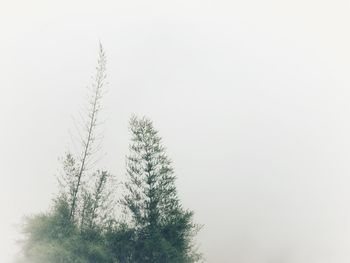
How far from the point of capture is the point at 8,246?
69.2 m

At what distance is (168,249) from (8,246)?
24908mm

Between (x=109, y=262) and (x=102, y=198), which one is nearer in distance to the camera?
(x=109, y=262)

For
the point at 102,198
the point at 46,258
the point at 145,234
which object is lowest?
the point at 46,258

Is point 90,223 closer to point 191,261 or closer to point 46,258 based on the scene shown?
point 46,258

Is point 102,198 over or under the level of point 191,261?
over

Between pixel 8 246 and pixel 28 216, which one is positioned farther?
pixel 8 246

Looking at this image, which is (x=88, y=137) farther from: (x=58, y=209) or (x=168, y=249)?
(x=168, y=249)

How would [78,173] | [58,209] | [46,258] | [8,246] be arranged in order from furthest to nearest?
[8,246] → [78,173] → [58,209] → [46,258]

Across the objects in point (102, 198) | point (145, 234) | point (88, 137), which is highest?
point (88, 137)

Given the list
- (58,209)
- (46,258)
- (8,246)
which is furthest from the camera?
(8,246)

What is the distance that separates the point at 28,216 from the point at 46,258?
6.66 meters

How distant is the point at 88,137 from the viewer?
61375mm

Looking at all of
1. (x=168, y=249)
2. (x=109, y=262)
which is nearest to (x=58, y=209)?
(x=109, y=262)

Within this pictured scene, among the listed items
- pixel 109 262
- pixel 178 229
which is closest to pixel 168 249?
pixel 178 229
